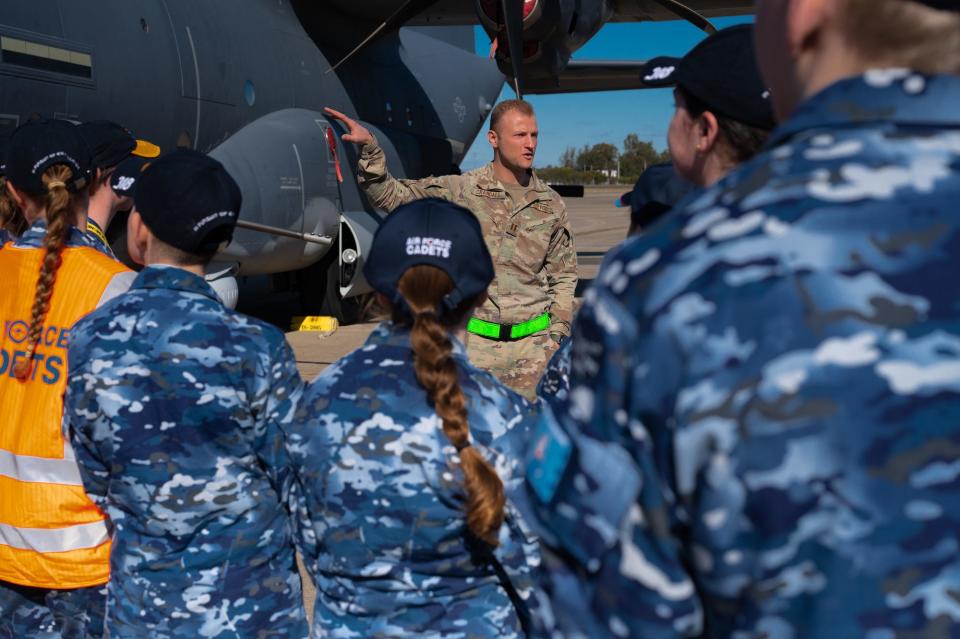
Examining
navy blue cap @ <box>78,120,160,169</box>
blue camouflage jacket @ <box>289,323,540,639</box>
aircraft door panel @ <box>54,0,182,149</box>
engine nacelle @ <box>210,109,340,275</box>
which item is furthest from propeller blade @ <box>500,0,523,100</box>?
blue camouflage jacket @ <box>289,323,540,639</box>

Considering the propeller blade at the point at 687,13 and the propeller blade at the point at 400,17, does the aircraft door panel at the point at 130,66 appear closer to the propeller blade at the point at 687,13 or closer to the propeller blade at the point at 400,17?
the propeller blade at the point at 400,17

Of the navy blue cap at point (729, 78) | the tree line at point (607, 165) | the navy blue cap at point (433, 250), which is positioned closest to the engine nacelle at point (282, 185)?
the navy blue cap at point (433, 250)

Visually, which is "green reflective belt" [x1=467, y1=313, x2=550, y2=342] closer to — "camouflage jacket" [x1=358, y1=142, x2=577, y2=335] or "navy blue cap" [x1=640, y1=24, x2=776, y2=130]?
"camouflage jacket" [x1=358, y1=142, x2=577, y2=335]

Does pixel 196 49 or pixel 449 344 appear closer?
pixel 449 344

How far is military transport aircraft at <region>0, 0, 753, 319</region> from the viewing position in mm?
5832

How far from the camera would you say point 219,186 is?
214cm

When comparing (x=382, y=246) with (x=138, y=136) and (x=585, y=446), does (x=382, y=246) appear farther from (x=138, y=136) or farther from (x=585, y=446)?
(x=138, y=136)

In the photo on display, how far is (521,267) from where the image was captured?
408 cm

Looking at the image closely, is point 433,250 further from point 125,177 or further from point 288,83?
point 288,83

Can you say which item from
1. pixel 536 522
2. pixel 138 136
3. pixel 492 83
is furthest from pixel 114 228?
pixel 492 83

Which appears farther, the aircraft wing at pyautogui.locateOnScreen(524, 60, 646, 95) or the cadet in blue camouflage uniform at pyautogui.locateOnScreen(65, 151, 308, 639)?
the aircraft wing at pyautogui.locateOnScreen(524, 60, 646, 95)

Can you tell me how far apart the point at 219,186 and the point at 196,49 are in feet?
17.6

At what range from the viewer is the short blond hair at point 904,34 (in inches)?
30.4

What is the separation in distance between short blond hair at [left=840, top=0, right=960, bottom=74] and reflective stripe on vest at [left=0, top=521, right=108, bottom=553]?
2.10 meters
